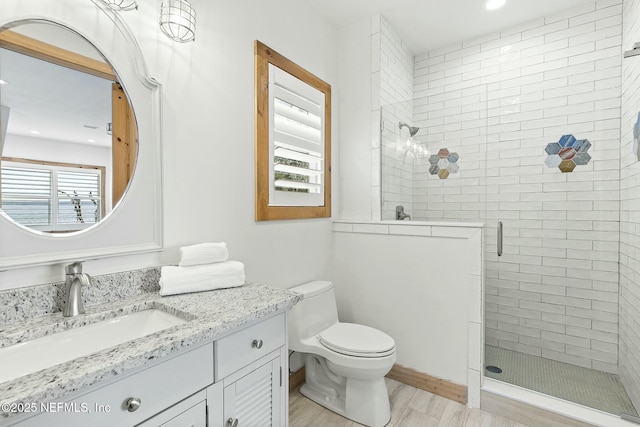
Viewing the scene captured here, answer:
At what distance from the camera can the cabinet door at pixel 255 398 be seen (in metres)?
1.11

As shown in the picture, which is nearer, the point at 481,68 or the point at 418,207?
the point at 418,207

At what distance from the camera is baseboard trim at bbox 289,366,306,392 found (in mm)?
2102

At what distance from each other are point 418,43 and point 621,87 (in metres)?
1.56

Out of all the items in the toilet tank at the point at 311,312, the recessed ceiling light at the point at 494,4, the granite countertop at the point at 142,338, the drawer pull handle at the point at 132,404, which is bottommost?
the toilet tank at the point at 311,312

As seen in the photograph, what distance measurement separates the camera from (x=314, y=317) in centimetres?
203

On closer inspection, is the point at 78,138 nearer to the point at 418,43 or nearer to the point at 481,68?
the point at 418,43

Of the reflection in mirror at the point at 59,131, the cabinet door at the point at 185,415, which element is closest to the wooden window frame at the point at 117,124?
the reflection in mirror at the point at 59,131

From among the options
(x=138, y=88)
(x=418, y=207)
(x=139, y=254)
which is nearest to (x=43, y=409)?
(x=139, y=254)

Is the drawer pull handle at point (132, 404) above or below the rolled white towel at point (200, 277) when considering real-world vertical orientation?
below

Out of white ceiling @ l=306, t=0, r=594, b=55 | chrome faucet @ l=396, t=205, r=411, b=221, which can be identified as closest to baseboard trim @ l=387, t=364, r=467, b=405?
chrome faucet @ l=396, t=205, r=411, b=221

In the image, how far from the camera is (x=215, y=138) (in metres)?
1.66

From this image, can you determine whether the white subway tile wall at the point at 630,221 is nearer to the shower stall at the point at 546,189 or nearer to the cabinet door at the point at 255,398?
the shower stall at the point at 546,189

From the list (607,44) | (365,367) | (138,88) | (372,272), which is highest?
(607,44)

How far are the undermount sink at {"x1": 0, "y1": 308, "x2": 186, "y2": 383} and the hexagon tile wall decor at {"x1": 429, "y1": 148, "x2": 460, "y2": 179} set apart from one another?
6.11 ft
